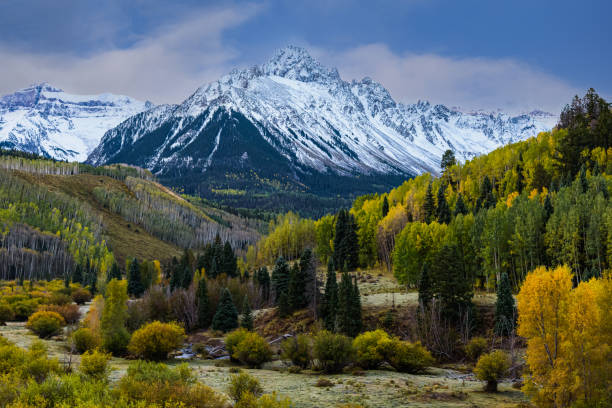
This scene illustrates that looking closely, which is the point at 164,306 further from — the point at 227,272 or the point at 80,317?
the point at 227,272

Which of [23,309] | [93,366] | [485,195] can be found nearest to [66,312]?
[23,309]

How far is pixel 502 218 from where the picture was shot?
72.9m

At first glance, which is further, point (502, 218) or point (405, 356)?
point (502, 218)

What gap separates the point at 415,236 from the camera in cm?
8138

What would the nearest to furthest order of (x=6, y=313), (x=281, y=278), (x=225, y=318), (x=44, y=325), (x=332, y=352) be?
(x=332, y=352) < (x=44, y=325) < (x=225, y=318) < (x=6, y=313) < (x=281, y=278)

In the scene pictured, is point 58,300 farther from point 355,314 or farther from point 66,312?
point 355,314

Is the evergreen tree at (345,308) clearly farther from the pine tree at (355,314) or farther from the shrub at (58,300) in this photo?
the shrub at (58,300)

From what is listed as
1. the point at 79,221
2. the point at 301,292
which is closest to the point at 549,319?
the point at 301,292

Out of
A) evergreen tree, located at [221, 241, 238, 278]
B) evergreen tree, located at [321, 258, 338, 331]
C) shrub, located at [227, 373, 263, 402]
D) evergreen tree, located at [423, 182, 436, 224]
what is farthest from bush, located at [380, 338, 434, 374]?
evergreen tree, located at [221, 241, 238, 278]

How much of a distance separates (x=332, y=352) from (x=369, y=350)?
13.6 feet

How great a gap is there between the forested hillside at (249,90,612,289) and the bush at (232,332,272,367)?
2729 cm

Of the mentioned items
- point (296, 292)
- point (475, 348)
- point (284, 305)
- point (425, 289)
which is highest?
point (425, 289)

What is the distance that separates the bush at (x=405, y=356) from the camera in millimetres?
43000

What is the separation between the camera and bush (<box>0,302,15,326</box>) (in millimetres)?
72688
